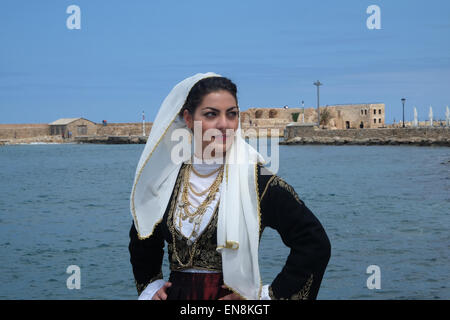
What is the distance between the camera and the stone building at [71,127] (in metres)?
98.4

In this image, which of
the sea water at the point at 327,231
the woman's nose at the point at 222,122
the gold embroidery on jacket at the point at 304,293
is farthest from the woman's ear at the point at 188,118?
the sea water at the point at 327,231

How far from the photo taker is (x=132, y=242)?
94.7 inches

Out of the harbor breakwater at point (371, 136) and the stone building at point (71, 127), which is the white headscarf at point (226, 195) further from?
the stone building at point (71, 127)

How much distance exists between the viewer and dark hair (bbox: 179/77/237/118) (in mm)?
2240

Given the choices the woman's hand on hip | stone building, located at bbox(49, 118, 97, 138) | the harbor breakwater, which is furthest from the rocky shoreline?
the woman's hand on hip

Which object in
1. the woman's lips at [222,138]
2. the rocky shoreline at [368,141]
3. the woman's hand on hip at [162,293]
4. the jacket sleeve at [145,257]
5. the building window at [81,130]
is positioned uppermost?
the building window at [81,130]

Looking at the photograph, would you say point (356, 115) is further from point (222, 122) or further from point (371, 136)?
point (222, 122)

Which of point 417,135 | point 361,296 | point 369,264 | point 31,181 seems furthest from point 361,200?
point 417,135

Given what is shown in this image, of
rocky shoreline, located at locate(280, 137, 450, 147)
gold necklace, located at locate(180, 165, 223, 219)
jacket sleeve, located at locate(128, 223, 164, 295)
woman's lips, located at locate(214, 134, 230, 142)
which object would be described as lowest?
rocky shoreline, located at locate(280, 137, 450, 147)

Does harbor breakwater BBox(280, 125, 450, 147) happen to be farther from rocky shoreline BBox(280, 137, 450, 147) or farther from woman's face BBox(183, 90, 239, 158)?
woman's face BBox(183, 90, 239, 158)

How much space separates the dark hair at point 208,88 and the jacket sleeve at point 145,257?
528 mm

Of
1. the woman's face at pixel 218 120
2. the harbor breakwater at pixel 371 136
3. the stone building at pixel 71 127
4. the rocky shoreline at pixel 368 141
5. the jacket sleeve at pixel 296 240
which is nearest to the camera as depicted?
the jacket sleeve at pixel 296 240

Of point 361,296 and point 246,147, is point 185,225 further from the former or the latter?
point 361,296

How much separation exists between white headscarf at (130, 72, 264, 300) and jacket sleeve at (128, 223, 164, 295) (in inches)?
2.7
